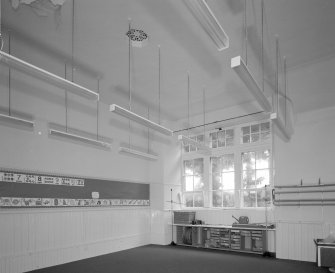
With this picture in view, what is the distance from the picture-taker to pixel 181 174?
32.9ft

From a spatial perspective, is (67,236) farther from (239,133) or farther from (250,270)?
(239,133)

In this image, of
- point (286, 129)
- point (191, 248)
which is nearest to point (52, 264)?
point (191, 248)

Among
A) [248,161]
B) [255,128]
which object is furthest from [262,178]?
[255,128]

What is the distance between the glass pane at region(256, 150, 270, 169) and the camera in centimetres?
824

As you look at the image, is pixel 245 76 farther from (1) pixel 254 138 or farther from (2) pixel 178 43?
(1) pixel 254 138

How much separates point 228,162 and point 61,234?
4.86 meters

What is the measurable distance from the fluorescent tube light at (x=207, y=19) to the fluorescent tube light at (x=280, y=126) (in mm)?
2362

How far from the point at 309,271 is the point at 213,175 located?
3.99 metres

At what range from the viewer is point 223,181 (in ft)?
29.6

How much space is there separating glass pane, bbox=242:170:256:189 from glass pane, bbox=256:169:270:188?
113 millimetres

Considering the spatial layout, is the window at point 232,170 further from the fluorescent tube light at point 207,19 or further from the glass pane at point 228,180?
the fluorescent tube light at point 207,19

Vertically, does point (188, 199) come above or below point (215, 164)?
below

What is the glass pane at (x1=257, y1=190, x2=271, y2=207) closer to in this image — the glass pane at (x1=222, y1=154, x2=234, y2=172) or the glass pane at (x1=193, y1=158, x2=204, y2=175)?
the glass pane at (x1=222, y1=154, x2=234, y2=172)

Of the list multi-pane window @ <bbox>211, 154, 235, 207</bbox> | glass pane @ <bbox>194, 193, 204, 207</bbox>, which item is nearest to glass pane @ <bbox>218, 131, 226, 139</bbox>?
multi-pane window @ <bbox>211, 154, 235, 207</bbox>
